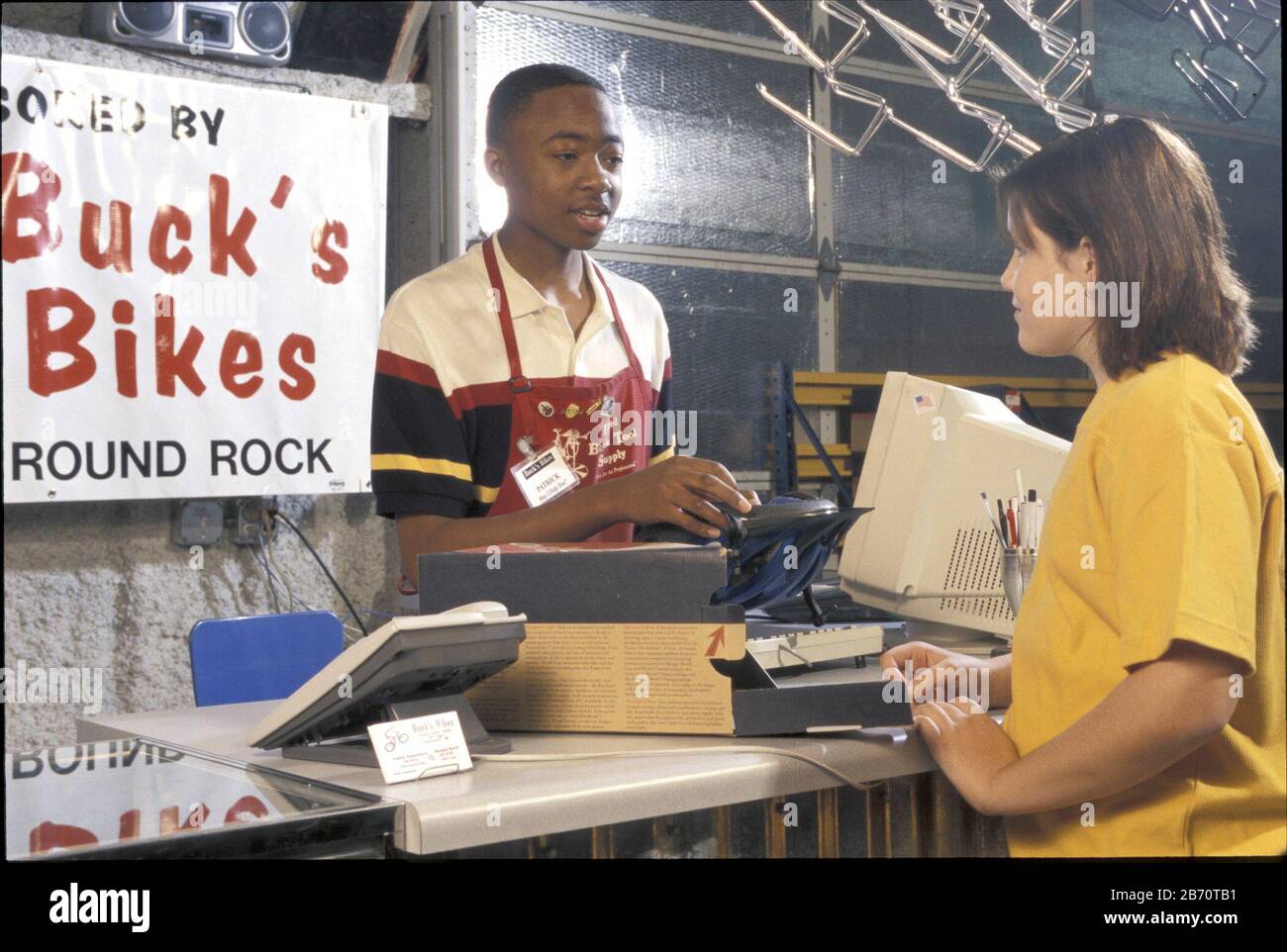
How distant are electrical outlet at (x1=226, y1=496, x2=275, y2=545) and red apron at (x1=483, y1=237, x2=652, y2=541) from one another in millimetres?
1228

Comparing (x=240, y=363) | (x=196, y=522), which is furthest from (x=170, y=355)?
(x=196, y=522)

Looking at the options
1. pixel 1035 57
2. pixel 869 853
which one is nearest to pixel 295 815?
pixel 869 853

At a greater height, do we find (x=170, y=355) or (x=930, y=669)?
(x=170, y=355)

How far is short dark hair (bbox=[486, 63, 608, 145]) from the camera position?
204 centimetres

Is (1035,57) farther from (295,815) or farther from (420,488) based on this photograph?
(295,815)

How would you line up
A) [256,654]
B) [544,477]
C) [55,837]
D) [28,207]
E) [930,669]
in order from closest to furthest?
[55,837] < [930,669] < [544,477] < [256,654] < [28,207]

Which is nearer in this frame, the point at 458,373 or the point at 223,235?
the point at 458,373

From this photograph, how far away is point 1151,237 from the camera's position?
1.25m

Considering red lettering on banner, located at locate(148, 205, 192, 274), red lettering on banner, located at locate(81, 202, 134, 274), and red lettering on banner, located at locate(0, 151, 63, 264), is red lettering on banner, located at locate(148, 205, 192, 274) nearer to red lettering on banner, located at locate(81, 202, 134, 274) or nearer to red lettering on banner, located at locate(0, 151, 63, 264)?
red lettering on banner, located at locate(81, 202, 134, 274)

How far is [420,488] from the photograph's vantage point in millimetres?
1909

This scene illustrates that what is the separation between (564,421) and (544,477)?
13 centimetres

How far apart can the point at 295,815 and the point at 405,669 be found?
0.19 metres

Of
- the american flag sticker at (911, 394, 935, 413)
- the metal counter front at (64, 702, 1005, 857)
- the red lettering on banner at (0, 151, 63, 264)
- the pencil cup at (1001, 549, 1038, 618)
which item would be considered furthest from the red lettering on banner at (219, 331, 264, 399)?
the pencil cup at (1001, 549, 1038, 618)

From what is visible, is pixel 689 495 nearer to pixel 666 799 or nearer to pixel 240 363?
pixel 666 799
